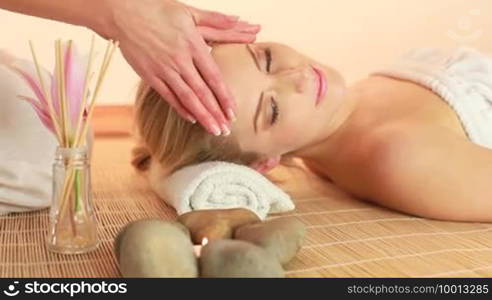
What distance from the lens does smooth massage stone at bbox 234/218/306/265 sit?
3.37ft

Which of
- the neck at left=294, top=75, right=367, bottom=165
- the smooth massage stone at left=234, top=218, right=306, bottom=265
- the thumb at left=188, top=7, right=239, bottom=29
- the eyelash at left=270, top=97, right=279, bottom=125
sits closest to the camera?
the smooth massage stone at left=234, top=218, right=306, bottom=265

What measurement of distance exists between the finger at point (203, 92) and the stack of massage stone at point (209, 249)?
25cm

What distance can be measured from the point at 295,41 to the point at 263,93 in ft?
4.61

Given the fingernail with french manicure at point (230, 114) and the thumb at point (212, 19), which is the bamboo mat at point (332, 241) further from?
the thumb at point (212, 19)

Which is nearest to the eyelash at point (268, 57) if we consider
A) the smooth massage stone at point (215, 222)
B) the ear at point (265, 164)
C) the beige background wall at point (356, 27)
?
the ear at point (265, 164)

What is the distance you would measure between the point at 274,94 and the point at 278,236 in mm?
432

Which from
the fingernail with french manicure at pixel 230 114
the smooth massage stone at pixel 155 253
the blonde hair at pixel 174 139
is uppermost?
the fingernail with french manicure at pixel 230 114

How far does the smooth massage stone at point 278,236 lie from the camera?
3.37 feet

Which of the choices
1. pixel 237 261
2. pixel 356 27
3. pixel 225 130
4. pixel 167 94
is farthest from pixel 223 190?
pixel 356 27

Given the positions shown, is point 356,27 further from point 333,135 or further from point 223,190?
point 223,190

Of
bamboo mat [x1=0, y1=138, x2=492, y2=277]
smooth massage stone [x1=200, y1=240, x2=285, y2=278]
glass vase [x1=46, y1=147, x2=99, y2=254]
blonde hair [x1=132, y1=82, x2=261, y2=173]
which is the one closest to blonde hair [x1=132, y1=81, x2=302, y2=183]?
blonde hair [x1=132, y1=82, x2=261, y2=173]

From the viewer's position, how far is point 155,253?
945mm

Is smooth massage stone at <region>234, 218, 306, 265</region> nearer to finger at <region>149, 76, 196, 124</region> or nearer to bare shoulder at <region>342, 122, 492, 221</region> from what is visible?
finger at <region>149, 76, 196, 124</region>

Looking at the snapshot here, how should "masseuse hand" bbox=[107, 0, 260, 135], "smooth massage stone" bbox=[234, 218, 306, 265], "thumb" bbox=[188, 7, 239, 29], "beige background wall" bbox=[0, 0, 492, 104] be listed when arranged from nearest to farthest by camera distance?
"smooth massage stone" bbox=[234, 218, 306, 265] < "masseuse hand" bbox=[107, 0, 260, 135] < "thumb" bbox=[188, 7, 239, 29] < "beige background wall" bbox=[0, 0, 492, 104]
